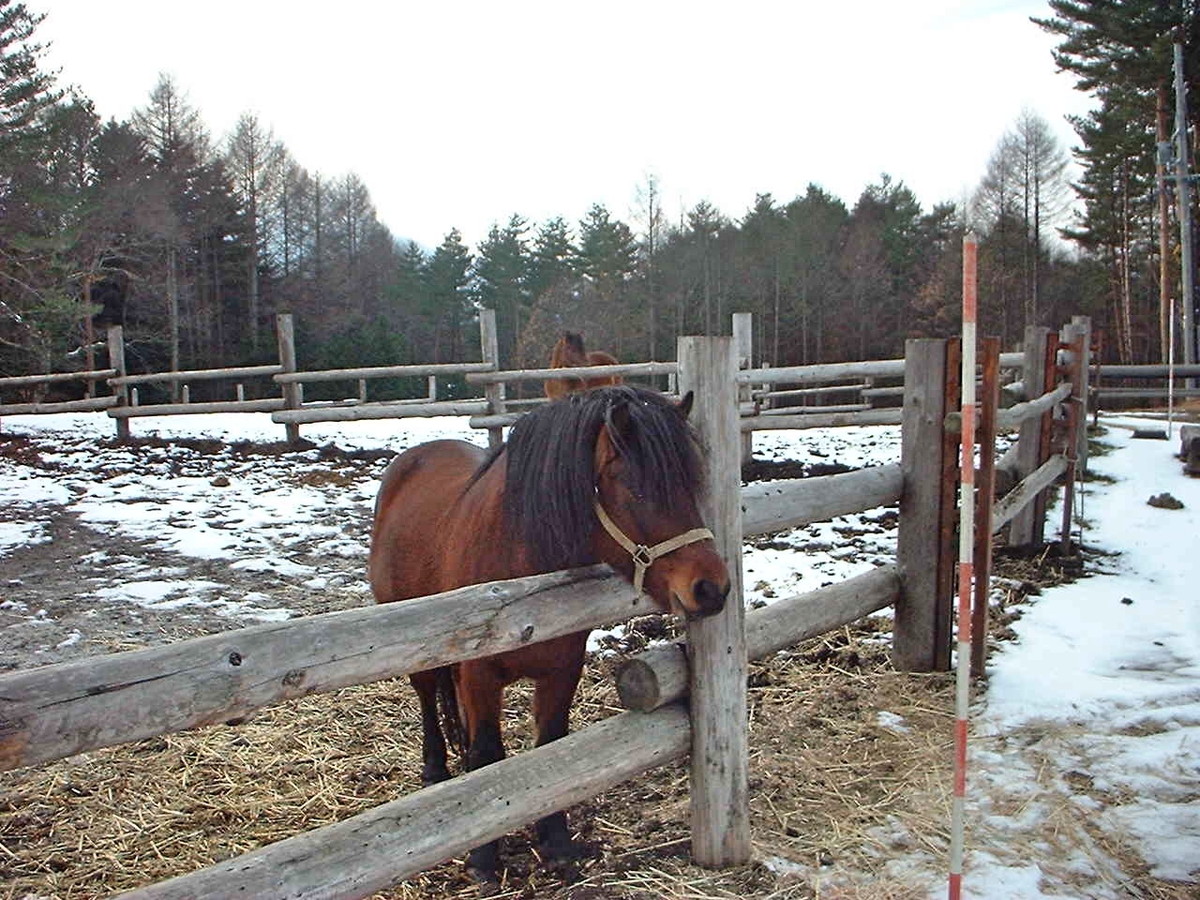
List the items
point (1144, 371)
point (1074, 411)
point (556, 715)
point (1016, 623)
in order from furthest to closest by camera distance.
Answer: point (1144, 371) → point (1074, 411) → point (1016, 623) → point (556, 715)

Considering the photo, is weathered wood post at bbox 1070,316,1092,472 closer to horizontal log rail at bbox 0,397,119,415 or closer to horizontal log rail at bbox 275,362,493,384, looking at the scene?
horizontal log rail at bbox 275,362,493,384

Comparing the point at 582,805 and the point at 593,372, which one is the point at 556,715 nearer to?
the point at 582,805

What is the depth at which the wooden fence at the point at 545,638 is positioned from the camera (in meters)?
1.41

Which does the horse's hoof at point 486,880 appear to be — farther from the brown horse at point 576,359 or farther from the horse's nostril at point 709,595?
the brown horse at point 576,359

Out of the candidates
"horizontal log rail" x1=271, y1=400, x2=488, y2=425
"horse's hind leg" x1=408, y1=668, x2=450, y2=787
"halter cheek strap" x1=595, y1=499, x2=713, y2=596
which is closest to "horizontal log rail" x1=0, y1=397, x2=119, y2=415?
"horizontal log rail" x1=271, y1=400, x2=488, y2=425

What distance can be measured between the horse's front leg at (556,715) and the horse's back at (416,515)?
0.57m

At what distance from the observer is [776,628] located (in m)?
3.09

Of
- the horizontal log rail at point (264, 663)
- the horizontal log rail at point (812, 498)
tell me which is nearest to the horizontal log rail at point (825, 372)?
the horizontal log rail at point (812, 498)

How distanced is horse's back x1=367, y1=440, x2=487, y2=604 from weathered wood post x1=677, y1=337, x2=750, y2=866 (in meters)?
0.95

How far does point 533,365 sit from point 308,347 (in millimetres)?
9824

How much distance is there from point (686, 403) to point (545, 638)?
2.52ft

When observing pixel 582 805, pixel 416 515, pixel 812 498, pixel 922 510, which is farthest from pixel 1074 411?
pixel 416 515

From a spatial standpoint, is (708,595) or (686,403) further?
(686,403)

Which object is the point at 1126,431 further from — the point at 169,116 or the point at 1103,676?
the point at 169,116
